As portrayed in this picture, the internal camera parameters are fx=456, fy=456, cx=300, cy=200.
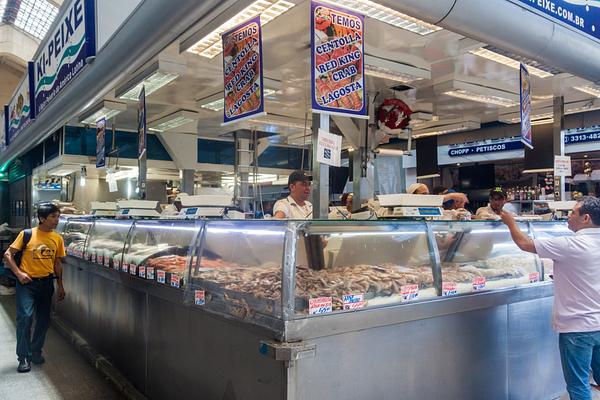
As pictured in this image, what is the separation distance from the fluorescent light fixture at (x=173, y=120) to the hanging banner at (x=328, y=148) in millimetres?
6057

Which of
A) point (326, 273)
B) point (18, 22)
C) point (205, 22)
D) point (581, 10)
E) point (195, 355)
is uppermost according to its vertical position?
point (18, 22)

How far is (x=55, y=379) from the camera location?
180 inches

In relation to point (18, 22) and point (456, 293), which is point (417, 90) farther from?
point (18, 22)

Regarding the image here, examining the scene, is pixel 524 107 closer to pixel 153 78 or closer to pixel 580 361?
pixel 580 361

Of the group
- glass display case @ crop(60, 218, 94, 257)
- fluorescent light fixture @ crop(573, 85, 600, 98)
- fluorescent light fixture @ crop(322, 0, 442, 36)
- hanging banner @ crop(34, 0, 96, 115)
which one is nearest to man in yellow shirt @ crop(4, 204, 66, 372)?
glass display case @ crop(60, 218, 94, 257)

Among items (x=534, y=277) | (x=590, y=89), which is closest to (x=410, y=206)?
(x=534, y=277)

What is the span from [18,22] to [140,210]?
1392 centimetres

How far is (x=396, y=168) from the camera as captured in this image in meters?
9.65

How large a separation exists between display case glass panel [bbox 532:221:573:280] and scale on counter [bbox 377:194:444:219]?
4.02 ft

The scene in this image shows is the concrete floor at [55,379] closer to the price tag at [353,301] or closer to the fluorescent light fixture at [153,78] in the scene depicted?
the price tag at [353,301]

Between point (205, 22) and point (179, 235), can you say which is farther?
point (205, 22)

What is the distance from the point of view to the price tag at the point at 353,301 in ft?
8.43

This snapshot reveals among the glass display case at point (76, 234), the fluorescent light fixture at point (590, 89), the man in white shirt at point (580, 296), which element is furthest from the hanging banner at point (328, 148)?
the fluorescent light fixture at point (590, 89)

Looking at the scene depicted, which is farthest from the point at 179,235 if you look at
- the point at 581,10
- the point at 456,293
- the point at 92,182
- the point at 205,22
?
the point at 92,182
